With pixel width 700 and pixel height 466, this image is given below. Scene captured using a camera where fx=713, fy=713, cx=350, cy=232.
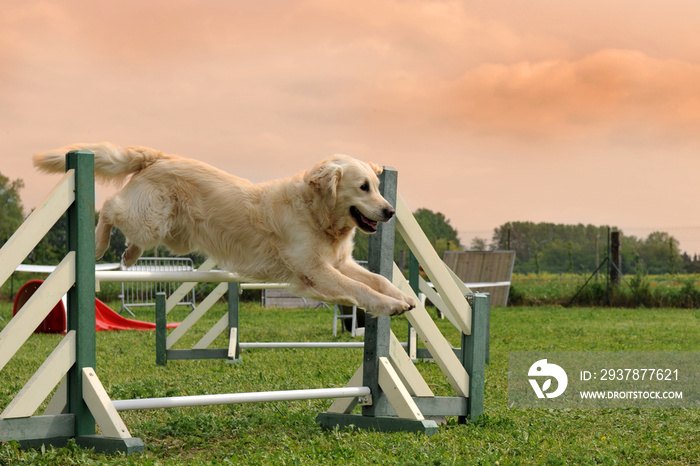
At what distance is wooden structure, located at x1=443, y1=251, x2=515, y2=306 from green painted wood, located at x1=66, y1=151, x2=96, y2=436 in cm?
1592

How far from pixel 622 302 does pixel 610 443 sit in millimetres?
15055

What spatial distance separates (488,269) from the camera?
1975 cm

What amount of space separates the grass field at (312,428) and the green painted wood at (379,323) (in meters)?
0.31

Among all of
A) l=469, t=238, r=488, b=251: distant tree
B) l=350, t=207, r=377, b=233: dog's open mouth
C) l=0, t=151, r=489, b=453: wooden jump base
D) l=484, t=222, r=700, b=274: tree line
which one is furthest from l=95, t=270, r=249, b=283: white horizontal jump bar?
l=469, t=238, r=488, b=251: distant tree

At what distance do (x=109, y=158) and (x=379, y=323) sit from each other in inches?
80.3

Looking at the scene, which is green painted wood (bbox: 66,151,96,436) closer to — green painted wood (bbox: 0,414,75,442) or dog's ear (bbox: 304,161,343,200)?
green painted wood (bbox: 0,414,75,442)

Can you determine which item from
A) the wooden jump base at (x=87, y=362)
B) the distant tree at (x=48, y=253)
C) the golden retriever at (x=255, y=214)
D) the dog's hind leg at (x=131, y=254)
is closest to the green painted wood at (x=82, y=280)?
the wooden jump base at (x=87, y=362)

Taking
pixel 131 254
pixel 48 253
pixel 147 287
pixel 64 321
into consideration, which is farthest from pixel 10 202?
pixel 131 254

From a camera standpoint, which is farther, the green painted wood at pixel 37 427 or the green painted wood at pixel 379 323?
the green painted wood at pixel 379 323

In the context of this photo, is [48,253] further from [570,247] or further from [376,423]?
[376,423]

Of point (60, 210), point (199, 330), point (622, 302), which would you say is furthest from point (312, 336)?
point (622, 302)

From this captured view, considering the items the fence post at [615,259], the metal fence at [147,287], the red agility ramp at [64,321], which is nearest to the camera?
the red agility ramp at [64,321]

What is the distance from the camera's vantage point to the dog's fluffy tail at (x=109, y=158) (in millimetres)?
4523

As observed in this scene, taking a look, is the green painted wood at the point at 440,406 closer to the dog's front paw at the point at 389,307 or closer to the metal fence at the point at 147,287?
the dog's front paw at the point at 389,307
